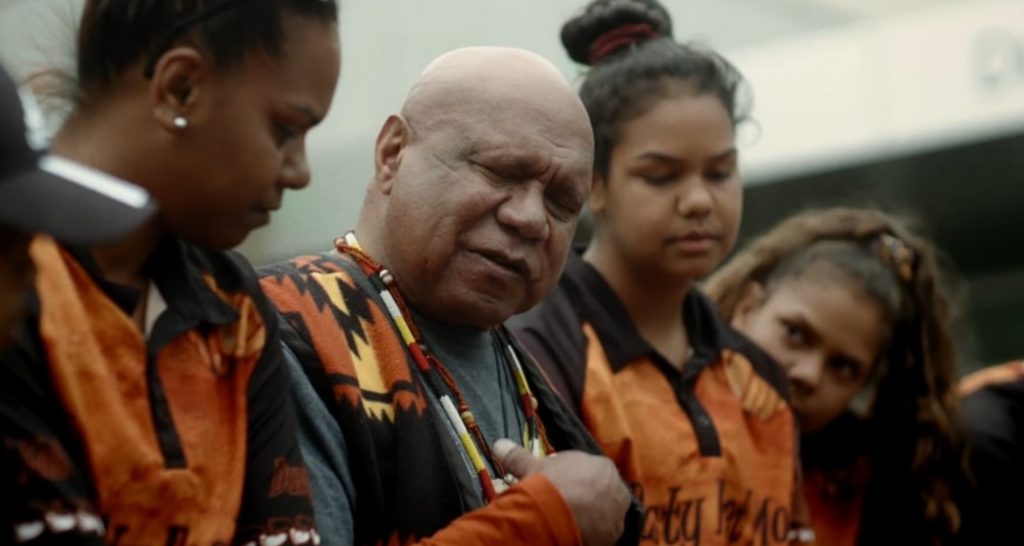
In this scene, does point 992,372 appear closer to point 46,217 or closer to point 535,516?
point 535,516

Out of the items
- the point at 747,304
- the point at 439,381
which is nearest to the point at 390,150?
the point at 439,381

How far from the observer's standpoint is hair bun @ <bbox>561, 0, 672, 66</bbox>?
3.22m

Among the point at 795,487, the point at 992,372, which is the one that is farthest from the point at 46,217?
the point at 992,372

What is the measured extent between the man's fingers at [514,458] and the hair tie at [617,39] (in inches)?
42.2

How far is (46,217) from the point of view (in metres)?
1.59

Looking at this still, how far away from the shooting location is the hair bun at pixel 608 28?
3221 mm

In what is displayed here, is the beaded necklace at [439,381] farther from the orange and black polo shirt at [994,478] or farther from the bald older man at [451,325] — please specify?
the orange and black polo shirt at [994,478]

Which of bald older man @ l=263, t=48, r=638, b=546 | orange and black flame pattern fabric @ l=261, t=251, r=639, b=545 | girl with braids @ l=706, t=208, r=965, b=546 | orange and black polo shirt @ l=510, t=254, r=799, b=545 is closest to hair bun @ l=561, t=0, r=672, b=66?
orange and black polo shirt @ l=510, t=254, r=799, b=545

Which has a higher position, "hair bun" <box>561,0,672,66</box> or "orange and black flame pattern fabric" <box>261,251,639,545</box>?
"hair bun" <box>561,0,672,66</box>

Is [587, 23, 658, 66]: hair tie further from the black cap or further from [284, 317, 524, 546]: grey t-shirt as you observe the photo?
the black cap

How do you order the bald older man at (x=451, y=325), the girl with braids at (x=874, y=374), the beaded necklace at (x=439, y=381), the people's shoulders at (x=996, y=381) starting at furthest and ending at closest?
the people's shoulders at (x=996, y=381) → the girl with braids at (x=874, y=374) → the beaded necklace at (x=439, y=381) → the bald older man at (x=451, y=325)

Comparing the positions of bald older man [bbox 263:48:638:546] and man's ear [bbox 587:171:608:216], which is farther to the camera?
man's ear [bbox 587:171:608:216]

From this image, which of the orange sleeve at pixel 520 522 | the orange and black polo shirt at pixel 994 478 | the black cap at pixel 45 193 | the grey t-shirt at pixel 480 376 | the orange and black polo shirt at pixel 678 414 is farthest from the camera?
the orange and black polo shirt at pixel 994 478

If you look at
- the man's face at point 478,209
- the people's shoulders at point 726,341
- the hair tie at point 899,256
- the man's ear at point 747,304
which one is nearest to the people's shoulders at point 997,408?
the hair tie at point 899,256
